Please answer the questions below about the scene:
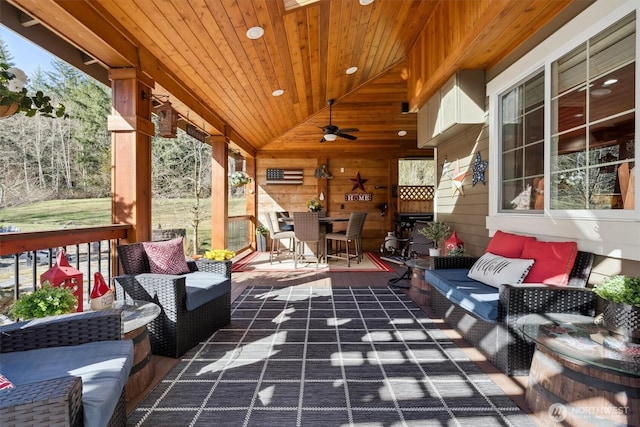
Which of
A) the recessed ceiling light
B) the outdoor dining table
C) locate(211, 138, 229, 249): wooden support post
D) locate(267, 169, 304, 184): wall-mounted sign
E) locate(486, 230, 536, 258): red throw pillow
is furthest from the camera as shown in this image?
locate(267, 169, 304, 184): wall-mounted sign

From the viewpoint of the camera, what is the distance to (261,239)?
7848 mm

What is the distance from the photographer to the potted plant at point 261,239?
7.84 m

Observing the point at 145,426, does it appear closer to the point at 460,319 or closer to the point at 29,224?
the point at 460,319

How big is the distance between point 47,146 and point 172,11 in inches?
289

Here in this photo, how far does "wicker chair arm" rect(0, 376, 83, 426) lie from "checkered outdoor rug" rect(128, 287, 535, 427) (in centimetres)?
81

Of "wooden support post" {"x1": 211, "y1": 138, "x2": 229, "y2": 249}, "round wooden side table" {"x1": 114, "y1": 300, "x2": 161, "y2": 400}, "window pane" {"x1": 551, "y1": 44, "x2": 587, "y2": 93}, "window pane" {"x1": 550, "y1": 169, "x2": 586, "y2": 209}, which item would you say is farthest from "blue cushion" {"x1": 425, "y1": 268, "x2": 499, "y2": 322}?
"wooden support post" {"x1": 211, "y1": 138, "x2": 229, "y2": 249}

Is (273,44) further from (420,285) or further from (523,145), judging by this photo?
(420,285)

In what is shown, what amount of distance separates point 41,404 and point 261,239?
22.7 feet

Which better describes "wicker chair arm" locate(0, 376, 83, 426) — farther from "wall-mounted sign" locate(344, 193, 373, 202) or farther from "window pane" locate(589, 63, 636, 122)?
"wall-mounted sign" locate(344, 193, 373, 202)

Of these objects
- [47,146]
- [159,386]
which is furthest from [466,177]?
[47,146]

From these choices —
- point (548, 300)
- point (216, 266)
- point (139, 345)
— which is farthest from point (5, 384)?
point (548, 300)

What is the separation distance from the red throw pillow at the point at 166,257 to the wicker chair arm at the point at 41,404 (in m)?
1.77

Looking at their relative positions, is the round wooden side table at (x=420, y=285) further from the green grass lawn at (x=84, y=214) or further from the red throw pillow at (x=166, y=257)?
the green grass lawn at (x=84, y=214)

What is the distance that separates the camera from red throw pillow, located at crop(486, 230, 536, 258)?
2686mm
